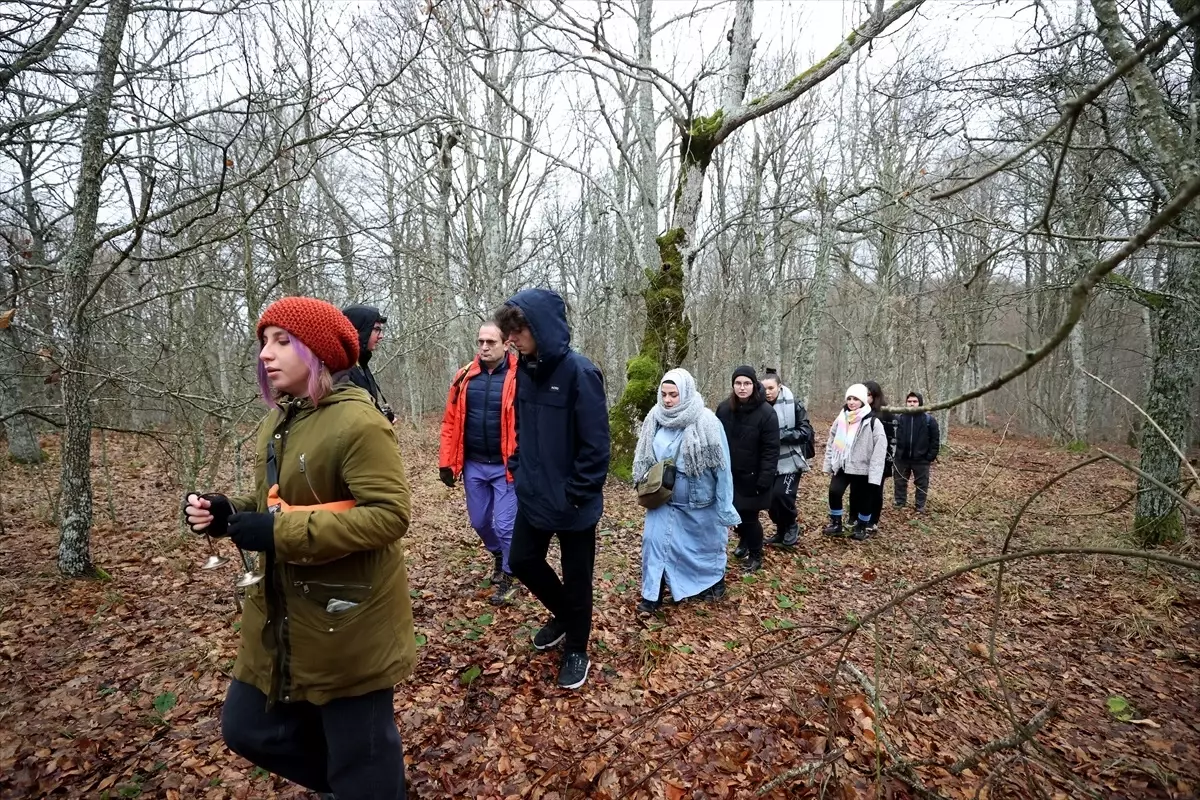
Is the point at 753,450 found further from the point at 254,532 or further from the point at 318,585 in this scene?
the point at 254,532

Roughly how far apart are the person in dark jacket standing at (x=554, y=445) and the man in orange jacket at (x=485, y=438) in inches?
39.8

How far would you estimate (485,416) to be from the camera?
419 cm

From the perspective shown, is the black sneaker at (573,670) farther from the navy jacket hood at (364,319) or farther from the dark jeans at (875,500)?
the dark jeans at (875,500)

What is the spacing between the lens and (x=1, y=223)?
566 cm

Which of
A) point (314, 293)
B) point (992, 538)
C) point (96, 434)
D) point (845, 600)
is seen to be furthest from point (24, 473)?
point (992, 538)

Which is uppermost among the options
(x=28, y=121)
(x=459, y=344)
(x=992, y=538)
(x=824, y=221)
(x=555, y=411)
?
(x=824, y=221)

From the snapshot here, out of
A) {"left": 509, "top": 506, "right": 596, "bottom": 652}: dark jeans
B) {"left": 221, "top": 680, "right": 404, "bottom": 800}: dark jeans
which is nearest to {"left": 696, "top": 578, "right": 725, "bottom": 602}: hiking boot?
{"left": 509, "top": 506, "right": 596, "bottom": 652}: dark jeans

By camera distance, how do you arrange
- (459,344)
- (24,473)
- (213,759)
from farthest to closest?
(459,344) → (24,473) → (213,759)

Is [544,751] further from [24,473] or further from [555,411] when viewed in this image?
[24,473]

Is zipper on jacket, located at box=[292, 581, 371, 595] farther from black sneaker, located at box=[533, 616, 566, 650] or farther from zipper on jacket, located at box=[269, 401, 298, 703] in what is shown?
black sneaker, located at box=[533, 616, 566, 650]

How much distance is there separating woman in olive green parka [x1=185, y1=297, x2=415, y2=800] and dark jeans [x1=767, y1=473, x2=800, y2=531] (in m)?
4.57

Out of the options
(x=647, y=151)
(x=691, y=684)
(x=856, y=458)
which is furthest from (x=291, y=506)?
(x=647, y=151)

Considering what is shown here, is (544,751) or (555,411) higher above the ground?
(555,411)

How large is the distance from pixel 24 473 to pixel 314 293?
207 inches
